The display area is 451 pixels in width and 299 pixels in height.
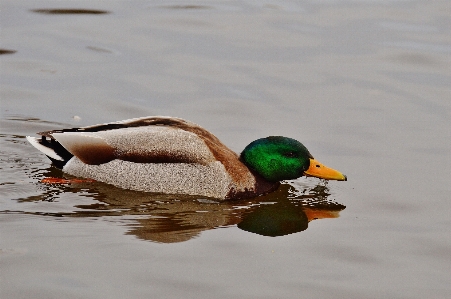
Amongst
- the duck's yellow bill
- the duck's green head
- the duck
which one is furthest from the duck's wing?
the duck's yellow bill

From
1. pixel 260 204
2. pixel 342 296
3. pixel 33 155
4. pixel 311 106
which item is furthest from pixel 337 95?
pixel 342 296

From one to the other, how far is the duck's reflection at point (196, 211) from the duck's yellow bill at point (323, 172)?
0.88 feet

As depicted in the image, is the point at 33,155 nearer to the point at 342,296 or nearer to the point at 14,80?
the point at 14,80

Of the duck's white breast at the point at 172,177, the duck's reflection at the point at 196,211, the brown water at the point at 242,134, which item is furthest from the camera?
the duck's white breast at the point at 172,177

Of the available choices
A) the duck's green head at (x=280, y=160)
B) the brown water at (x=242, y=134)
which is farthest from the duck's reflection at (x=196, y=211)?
the duck's green head at (x=280, y=160)

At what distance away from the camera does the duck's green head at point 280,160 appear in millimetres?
9578

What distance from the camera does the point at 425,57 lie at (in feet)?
46.1

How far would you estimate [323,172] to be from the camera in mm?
9477

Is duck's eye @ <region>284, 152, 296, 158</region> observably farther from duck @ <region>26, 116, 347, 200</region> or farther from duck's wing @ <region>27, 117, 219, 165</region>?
duck's wing @ <region>27, 117, 219, 165</region>

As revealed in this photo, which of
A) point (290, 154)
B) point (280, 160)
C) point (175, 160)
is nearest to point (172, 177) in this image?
point (175, 160)

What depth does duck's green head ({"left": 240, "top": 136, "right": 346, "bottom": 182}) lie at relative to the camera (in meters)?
9.58

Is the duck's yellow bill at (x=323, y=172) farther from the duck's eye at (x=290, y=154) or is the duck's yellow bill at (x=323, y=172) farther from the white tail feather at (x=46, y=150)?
the white tail feather at (x=46, y=150)

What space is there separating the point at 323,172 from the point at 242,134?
2.04m

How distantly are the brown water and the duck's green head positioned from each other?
266 millimetres
